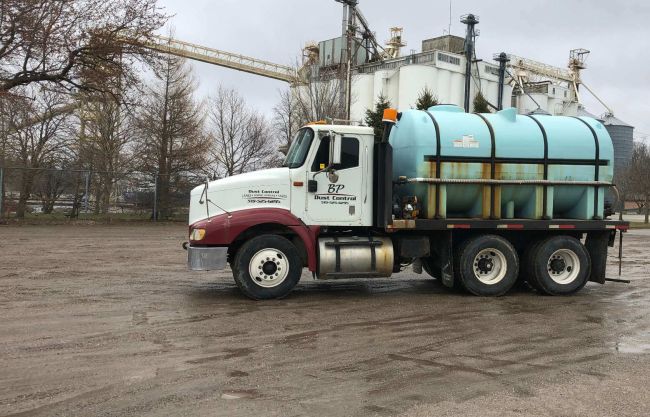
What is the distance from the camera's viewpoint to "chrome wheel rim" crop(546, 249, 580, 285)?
10.1m

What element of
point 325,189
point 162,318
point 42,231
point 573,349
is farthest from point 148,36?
point 573,349

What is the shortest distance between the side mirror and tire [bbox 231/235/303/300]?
5.03ft

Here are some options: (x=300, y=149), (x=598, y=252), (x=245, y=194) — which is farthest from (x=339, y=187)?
(x=598, y=252)

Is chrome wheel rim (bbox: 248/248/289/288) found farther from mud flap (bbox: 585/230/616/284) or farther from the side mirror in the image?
mud flap (bbox: 585/230/616/284)

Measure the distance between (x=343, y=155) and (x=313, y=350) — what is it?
3.98 m

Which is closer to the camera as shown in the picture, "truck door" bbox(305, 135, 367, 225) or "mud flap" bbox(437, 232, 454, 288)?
"truck door" bbox(305, 135, 367, 225)

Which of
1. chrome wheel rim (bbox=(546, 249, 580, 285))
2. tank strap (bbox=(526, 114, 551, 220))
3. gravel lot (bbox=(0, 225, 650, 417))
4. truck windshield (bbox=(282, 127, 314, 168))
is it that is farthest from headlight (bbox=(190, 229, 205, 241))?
chrome wheel rim (bbox=(546, 249, 580, 285))

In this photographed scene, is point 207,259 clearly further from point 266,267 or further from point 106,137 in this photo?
point 106,137

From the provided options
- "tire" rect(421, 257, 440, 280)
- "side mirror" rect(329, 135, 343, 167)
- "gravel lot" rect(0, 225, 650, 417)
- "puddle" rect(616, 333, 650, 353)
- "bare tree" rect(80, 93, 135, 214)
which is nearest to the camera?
"gravel lot" rect(0, 225, 650, 417)

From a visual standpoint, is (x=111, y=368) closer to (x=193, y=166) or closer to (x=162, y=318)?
(x=162, y=318)

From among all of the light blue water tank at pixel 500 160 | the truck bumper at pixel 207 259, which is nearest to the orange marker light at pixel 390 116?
the light blue water tank at pixel 500 160

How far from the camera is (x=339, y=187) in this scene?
30.5 feet

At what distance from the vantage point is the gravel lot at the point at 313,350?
15.2 feet

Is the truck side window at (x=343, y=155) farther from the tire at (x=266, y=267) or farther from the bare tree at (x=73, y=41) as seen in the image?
→ the bare tree at (x=73, y=41)
